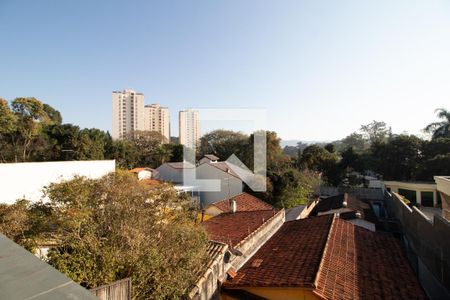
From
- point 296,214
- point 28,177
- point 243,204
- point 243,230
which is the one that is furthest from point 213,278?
point 296,214

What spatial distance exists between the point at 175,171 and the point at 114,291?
77.7ft

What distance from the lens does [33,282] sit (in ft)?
4.39

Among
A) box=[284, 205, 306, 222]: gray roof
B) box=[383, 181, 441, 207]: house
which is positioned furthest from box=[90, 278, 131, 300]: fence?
box=[383, 181, 441, 207]: house

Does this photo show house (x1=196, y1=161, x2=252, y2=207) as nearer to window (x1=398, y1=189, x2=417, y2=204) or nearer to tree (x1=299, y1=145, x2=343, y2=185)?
tree (x1=299, y1=145, x2=343, y2=185)

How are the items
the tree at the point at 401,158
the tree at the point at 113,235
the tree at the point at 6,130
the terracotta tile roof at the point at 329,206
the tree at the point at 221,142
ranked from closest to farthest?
the tree at the point at 113,235
the terracotta tile roof at the point at 329,206
the tree at the point at 6,130
the tree at the point at 401,158
the tree at the point at 221,142

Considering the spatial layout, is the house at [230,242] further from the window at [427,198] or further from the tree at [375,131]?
the tree at [375,131]

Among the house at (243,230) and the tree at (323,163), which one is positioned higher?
the tree at (323,163)

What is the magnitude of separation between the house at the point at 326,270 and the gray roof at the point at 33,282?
5.58 meters

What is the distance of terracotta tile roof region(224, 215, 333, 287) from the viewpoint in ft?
21.4

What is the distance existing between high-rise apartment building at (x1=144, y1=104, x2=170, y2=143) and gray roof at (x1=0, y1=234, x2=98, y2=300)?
75407 mm

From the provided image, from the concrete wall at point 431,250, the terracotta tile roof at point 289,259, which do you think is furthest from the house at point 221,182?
the concrete wall at point 431,250

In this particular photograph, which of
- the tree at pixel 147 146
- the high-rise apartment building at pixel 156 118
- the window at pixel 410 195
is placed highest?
the high-rise apartment building at pixel 156 118

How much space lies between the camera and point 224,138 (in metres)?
46.5

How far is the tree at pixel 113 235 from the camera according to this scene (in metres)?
4.72
